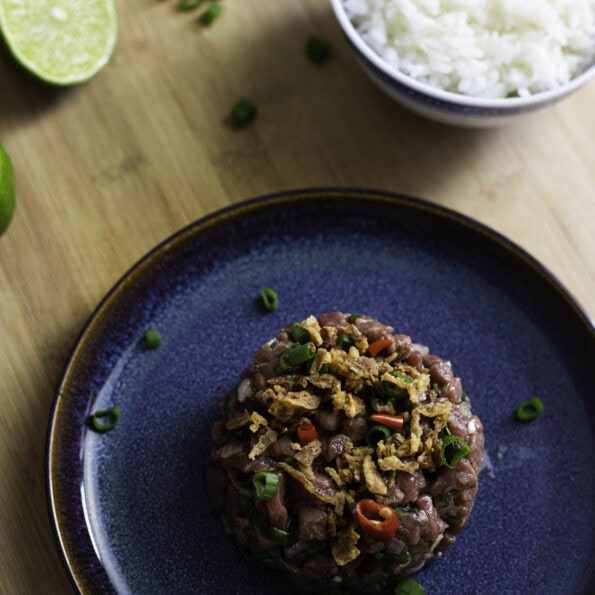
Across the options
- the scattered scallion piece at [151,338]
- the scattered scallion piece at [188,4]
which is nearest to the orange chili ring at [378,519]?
the scattered scallion piece at [151,338]

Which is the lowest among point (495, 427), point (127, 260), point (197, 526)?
point (495, 427)

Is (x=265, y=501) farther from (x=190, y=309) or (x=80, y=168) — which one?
(x=80, y=168)

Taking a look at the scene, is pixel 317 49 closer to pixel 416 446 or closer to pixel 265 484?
pixel 416 446

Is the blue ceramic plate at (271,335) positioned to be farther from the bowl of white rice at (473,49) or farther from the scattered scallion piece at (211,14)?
the scattered scallion piece at (211,14)

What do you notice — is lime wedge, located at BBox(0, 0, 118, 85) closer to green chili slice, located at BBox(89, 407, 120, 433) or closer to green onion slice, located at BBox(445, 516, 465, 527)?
green chili slice, located at BBox(89, 407, 120, 433)

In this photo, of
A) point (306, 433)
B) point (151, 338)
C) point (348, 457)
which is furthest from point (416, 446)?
point (151, 338)

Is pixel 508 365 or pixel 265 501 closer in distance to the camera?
pixel 265 501

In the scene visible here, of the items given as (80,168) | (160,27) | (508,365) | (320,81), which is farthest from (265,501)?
(160,27)
